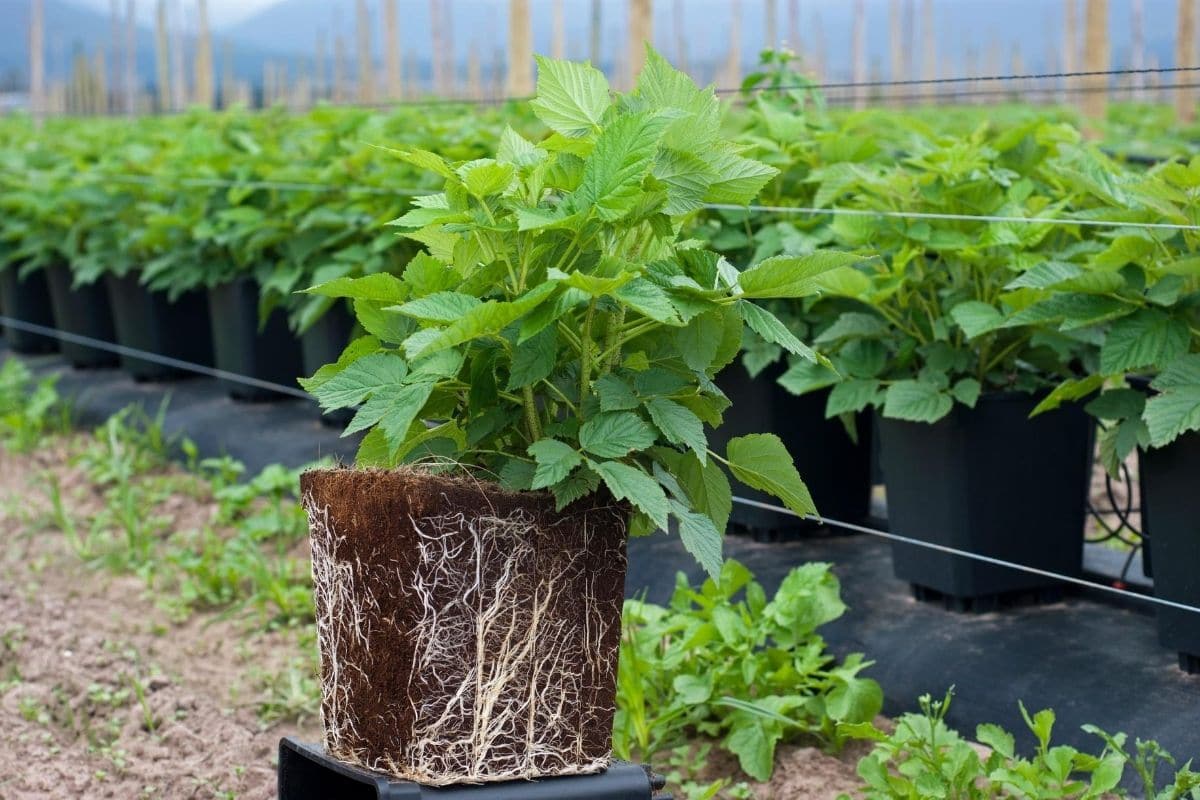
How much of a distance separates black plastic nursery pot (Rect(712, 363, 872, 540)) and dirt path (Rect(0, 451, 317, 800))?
1151 mm

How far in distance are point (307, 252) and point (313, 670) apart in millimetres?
1662

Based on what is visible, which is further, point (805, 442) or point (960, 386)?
point (805, 442)

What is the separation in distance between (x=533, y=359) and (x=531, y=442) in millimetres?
169

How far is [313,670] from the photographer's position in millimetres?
2971

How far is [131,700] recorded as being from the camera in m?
2.73

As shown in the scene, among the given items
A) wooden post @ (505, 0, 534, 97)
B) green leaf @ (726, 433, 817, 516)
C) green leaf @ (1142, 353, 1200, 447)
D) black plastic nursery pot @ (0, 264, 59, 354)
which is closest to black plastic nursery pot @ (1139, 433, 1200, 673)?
green leaf @ (1142, 353, 1200, 447)

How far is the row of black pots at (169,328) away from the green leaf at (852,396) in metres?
2.02

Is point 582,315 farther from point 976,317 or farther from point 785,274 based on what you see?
point 976,317

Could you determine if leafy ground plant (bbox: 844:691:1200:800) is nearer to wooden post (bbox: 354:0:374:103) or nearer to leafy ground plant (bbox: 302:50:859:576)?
leafy ground plant (bbox: 302:50:859:576)

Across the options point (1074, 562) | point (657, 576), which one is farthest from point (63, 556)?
point (1074, 562)

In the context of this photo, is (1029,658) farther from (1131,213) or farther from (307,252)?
(307,252)

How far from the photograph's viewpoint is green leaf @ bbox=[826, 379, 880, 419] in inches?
108

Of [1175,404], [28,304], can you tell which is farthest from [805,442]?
[28,304]

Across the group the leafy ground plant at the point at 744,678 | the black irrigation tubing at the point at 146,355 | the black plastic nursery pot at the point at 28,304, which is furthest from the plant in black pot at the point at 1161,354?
the black plastic nursery pot at the point at 28,304
